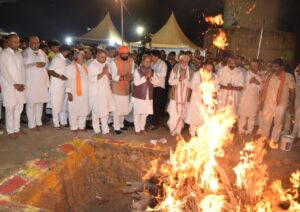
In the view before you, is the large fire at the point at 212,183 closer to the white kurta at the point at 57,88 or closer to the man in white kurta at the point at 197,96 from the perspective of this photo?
the man in white kurta at the point at 197,96

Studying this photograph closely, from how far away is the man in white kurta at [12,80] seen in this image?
235 inches

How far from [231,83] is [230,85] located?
77 millimetres

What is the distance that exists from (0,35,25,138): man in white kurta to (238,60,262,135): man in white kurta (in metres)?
5.52

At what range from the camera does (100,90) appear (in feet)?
22.4

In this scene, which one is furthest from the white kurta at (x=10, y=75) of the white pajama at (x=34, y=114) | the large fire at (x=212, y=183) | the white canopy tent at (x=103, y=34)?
the white canopy tent at (x=103, y=34)

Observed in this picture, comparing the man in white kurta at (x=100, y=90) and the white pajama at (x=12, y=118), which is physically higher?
the man in white kurta at (x=100, y=90)

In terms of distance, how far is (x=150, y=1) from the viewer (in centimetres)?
3288

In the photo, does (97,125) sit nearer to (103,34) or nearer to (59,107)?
(59,107)

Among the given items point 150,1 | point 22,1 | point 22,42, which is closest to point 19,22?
point 22,1

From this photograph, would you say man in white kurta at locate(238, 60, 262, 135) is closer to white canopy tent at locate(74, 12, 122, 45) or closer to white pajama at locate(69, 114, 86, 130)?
white pajama at locate(69, 114, 86, 130)

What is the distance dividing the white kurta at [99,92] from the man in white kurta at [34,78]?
119 centimetres

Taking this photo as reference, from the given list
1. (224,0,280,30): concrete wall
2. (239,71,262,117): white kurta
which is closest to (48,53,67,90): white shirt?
(239,71,262,117): white kurta

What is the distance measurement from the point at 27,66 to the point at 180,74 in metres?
3.72

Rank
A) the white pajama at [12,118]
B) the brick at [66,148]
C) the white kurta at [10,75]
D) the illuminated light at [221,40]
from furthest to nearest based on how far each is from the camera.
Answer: the illuminated light at [221,40] < the white pajama at [12,118] < the white kurta at [10,75] < the brick at [66,148]
